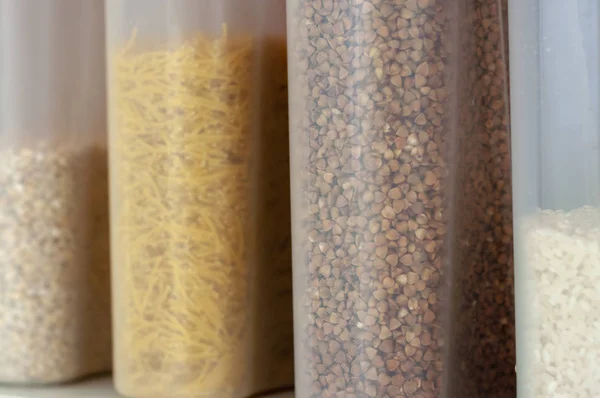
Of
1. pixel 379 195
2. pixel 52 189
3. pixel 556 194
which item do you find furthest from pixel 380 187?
pixel 52 189

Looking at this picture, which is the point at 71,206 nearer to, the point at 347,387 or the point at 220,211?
the point at 220,211

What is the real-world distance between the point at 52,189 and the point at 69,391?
18cm

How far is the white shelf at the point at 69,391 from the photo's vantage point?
0.71 m

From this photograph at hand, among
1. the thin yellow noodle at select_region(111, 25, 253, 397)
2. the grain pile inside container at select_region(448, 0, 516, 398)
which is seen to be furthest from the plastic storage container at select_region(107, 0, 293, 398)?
the grain pile inside container at select_region(448, 0, 516, 398)

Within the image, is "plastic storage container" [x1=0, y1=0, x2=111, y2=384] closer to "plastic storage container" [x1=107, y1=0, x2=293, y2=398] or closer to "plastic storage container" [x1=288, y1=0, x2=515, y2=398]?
"plastic storage container" [x1=107, y1=0, x2=293, y2=398]

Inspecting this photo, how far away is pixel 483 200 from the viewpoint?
0.64 metres

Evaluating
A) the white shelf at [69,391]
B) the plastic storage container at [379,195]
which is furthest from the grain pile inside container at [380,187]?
the white shelf at [69,391]

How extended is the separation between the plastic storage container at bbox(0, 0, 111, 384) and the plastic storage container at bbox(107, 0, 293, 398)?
8cm

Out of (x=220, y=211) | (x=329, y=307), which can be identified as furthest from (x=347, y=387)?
(x=220, y=211)

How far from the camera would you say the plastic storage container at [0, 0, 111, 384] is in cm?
72

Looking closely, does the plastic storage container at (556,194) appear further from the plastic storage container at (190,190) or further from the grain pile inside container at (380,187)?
the plastic storage container at (190,190)

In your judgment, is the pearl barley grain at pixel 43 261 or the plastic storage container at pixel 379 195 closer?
the plastic storage container at pixel 379 195

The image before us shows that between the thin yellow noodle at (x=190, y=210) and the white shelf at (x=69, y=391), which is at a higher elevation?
the thin yellow noodle at (x=190, y=210)

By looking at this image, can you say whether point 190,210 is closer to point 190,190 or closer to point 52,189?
point 190,190
